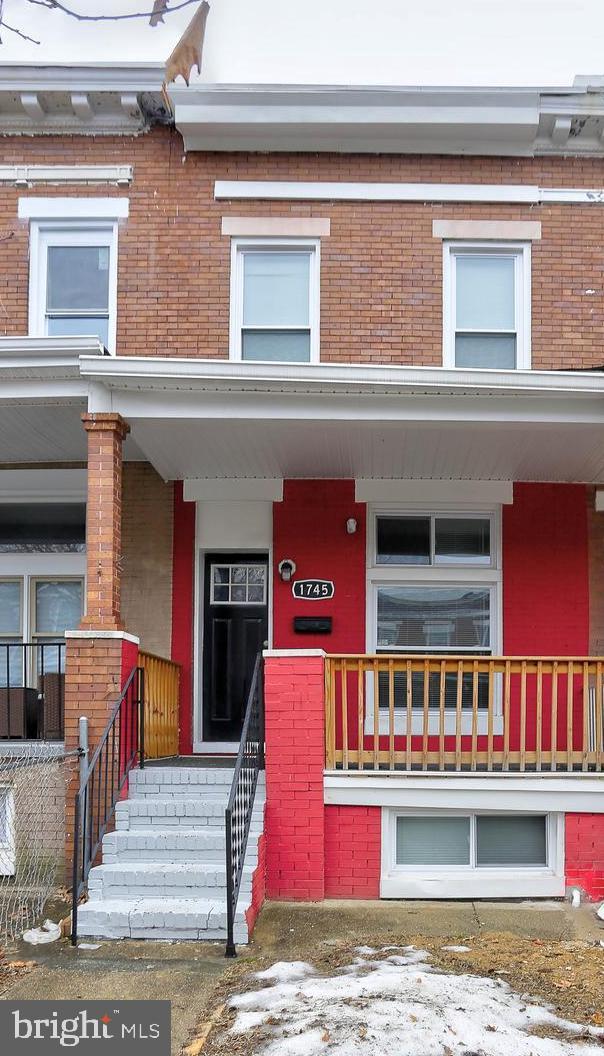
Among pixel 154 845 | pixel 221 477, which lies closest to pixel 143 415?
pixel 221 477

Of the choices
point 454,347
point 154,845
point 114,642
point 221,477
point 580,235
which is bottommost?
point 154,845

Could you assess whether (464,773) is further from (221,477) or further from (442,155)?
(442,155)

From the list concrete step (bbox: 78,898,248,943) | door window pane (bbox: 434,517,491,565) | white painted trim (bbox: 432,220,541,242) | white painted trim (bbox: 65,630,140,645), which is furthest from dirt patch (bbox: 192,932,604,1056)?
white painted trim (bbox: 432,220,541,242)

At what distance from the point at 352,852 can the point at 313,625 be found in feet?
8.67

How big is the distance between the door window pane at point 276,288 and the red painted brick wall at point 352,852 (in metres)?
5.03

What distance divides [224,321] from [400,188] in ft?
7.53

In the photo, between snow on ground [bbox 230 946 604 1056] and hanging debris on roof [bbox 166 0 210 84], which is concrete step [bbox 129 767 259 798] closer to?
snow on ground [bbox 230 946 604 1056]

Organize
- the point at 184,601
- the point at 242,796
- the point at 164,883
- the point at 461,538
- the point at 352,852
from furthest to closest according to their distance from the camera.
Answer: the point at 461,538 → the point at 184,601 → the point at 352,852 → the point at 242,796 → the point at 164,883

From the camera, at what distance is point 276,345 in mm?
10430

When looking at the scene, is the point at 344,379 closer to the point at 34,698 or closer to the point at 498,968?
the point at 34,698

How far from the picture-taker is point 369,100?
33.3ft

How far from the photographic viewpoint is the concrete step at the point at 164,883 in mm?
6898

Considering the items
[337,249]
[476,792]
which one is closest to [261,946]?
[476,792]

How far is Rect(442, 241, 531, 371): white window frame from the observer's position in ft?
34.0
